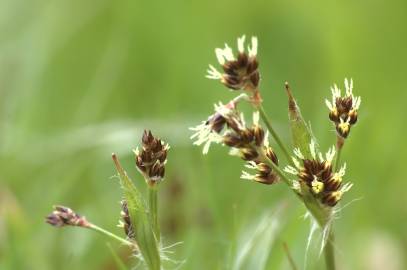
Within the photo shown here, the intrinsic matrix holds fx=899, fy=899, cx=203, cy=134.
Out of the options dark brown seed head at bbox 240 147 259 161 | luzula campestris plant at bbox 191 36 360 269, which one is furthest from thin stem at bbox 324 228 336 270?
dark brown seed head at bbox 240 147 259 161

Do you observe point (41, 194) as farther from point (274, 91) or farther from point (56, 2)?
point (56, 2)

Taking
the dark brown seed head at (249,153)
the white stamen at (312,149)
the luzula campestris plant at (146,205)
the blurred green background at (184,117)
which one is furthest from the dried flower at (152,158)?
the blurred green background at (184,117)

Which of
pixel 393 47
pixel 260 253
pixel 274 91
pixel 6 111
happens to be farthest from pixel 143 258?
pixel 393 47

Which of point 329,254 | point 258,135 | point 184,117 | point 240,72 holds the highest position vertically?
point 184,117

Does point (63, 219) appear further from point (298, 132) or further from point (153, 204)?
point (298, 132)

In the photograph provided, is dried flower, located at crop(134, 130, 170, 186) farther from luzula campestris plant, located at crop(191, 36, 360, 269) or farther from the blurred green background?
the blurred green background

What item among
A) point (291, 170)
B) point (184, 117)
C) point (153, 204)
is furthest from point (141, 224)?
point (184, 117)
